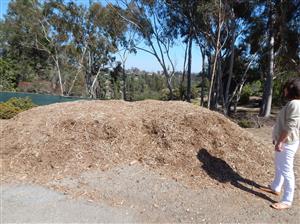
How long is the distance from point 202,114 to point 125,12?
48.7 ft

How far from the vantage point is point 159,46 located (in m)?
20.0

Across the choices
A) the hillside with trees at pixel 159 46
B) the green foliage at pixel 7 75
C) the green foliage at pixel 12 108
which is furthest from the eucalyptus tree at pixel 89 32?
the green foliage at pixel 12 108

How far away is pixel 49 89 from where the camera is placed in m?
34.6

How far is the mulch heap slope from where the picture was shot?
4914mm

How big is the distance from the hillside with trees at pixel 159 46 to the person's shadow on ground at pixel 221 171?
10.6 metres

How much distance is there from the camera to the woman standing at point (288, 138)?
12.9ft

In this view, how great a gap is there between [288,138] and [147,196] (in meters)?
1.75

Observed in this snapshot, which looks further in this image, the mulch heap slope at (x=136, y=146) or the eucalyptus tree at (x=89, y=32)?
the eucalyptus tree at (x=89, y=32)

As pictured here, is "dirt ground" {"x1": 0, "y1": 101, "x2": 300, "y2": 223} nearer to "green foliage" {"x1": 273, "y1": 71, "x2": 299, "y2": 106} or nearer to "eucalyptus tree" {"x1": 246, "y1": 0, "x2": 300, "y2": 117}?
"eucalyptus tree" {"x1": 246, "y1": 0, "x2": 300, "y2": 117}

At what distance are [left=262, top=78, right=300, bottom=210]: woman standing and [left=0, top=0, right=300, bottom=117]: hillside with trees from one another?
11358 millimetres

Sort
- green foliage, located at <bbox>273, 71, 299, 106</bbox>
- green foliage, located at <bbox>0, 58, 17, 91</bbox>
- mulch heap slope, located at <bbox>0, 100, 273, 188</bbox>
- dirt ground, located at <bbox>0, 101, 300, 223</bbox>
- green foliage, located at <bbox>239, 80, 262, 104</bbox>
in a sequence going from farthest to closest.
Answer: green foliage, located at <bbox>0, 58, 17, 91</bbox>
green foliage, located at <bbox>239, 80, 262, 104</bbox>
green foliage, located at <bbox>273, 71, 299, 106</bbox>
mulch heap slope, located at <bbox>0, 100, 273, 188</bbox>
dirt ground, located at <bbox>0, 101, 300, 223</bbox>

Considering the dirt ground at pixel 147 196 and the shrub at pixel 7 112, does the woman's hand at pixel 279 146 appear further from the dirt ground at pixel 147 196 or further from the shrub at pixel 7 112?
the shrub at pixel 7 112

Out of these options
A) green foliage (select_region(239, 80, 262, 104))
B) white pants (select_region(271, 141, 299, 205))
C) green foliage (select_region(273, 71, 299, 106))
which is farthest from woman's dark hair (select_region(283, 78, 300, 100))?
green foliage (select_region(239, 80, 262, 104))

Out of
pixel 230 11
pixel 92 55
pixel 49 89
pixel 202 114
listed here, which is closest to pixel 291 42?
pixel 230 11
